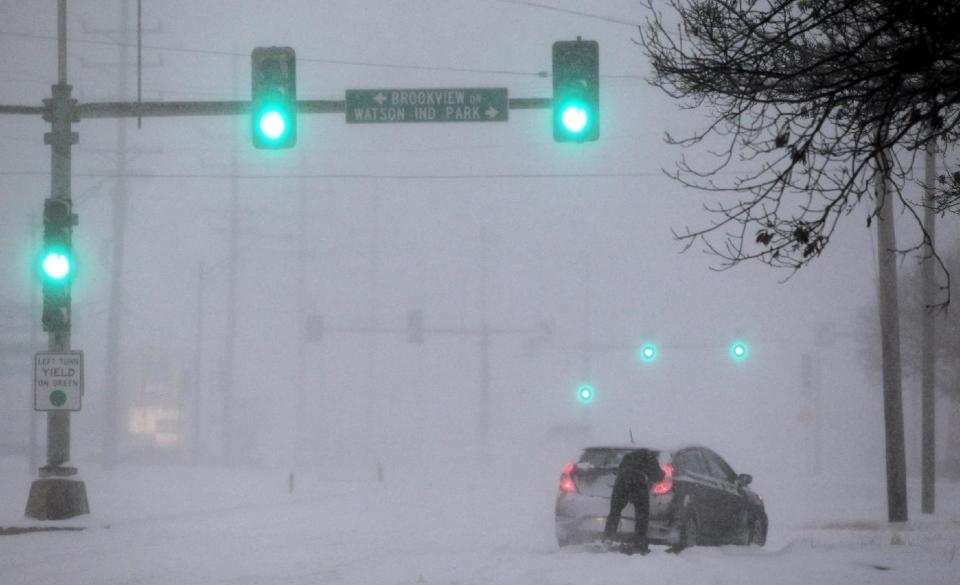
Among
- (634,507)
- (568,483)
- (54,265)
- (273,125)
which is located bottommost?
(634,507)

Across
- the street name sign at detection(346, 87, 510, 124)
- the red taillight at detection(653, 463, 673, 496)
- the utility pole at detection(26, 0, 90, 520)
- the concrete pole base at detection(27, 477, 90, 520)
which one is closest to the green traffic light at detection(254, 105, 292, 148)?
the street name sign at detection(346, 87, 510, 124)

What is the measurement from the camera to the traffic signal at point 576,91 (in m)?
13.5

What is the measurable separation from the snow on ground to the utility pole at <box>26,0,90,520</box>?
0.28 meters

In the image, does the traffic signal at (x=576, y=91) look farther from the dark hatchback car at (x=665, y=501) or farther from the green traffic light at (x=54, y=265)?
the green traffic light at (x=54, y=265)

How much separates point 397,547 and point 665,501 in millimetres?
4189

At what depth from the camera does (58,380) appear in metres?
17.0

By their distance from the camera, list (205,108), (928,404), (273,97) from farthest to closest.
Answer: (928,404)
(205,108)
(273,97)

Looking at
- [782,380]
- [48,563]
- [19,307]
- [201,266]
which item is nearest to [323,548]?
[48,563]

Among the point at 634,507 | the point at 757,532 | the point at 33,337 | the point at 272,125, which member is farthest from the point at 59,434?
the point at 33,337

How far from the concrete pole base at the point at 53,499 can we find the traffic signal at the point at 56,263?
7.77 ft

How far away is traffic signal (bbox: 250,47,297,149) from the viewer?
13.6 meters

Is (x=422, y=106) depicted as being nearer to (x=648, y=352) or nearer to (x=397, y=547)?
(x=397, y=547)

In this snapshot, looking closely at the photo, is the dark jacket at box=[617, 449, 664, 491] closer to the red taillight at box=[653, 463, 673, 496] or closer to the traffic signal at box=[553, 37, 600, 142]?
the red taillight at box=[653, 463, 673, 496]

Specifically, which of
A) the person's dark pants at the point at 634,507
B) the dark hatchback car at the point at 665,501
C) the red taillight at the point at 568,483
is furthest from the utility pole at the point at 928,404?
the person's dark pants at the point at 634,507
